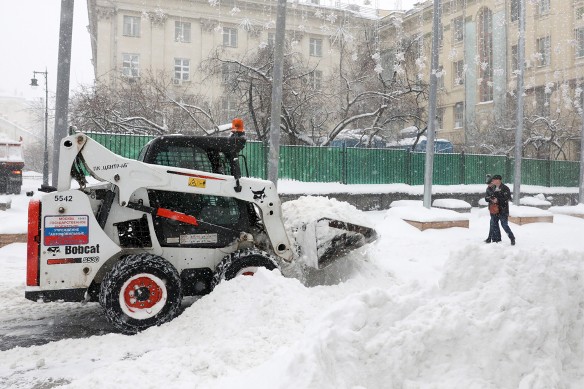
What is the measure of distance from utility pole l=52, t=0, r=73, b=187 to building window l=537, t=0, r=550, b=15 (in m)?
31.7

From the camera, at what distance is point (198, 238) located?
606cm

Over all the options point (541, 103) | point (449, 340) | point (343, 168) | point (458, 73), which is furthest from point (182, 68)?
point (449, 340)

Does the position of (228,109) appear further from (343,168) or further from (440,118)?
(440,118)

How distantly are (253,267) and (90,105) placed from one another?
13977 millimetres

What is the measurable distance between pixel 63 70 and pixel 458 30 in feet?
111

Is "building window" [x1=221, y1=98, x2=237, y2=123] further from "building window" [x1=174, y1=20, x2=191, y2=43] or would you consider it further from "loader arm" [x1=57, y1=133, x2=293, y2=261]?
"building window" [x1=174, y1=20, x2=191, y2=43]

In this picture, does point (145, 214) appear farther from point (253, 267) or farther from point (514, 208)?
point (514, 208)

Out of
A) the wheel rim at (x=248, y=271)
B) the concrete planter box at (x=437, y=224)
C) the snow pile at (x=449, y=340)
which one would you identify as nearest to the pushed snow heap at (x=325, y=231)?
the wheel rim at (x=248, y=271)

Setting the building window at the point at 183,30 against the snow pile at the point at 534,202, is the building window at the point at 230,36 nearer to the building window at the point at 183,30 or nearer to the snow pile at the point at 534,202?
the building window at the point at 183,30

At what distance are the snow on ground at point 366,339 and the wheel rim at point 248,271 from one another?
9.3 inches

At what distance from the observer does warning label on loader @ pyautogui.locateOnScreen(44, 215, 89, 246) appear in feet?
17.4

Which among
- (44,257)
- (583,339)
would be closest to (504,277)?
(583,339)

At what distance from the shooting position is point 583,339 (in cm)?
379

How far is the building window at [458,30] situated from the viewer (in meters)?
35.9
